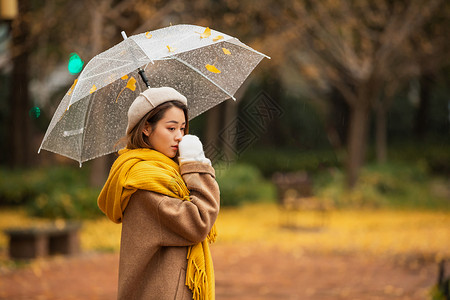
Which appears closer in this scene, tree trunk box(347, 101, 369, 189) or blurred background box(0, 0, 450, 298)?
blurred background box(0, 0, 450, 298)

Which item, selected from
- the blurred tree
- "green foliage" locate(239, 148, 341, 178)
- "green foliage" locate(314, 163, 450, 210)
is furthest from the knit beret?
"green foliage" locate(239, 148, 341, 178)

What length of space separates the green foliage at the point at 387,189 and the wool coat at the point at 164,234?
42.3ft

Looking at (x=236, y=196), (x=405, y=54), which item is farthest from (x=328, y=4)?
(x=236, y=196)

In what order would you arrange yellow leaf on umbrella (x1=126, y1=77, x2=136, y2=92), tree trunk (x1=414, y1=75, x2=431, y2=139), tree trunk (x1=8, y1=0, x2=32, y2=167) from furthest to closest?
1. tree trunk (x1=414, y1=75, x2=431, y2=139)
2. tree trunk (x1=8, y1=0, x2=32, y2=167)
3. yellow leaf on umbrella (x1=126, y1=77, x2=136, y2=92)

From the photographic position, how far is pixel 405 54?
1752 cm

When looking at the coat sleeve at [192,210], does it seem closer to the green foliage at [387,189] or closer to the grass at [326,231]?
the grass at [326,231]

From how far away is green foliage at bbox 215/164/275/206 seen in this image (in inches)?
600

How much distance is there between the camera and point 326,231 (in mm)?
11969

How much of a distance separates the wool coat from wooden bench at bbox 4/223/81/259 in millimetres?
6413

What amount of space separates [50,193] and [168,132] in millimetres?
11245

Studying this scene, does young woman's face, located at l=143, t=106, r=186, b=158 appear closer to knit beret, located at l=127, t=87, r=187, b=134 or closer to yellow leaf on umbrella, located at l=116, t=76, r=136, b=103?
knit beret, located at l=127, t=87, r=187, b=134

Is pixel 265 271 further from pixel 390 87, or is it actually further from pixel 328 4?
pixel 390 87

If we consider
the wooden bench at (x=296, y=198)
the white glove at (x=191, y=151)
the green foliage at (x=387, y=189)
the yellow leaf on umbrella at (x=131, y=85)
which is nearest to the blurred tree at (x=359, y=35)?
the green foliage at (x=387, y=189)

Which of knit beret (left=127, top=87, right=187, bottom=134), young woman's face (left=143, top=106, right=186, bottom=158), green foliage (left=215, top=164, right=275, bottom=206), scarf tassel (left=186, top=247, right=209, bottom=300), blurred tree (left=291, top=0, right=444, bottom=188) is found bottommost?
scarf tassel (left=186, top=247, right=209, bottom=300)
